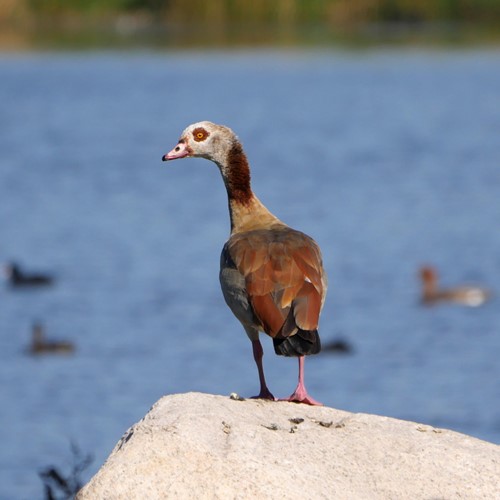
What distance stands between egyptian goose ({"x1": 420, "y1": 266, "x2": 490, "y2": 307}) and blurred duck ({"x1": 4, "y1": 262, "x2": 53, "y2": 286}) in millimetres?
6378

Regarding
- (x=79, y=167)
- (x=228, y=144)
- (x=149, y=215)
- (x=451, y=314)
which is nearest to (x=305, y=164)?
(x=79, y=167)

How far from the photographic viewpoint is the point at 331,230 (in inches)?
1069

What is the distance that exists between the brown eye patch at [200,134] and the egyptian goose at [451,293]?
48.2ft

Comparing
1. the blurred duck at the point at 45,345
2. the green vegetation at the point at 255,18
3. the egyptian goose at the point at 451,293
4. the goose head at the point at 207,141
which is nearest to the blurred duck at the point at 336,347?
the blurred duck at the point at 45,345

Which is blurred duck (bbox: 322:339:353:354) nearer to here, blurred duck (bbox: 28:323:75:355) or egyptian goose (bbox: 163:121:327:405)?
blurred duck (bbox: 28:323:75:355)

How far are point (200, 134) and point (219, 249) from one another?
1731 centimetres

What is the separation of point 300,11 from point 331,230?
2553 inches

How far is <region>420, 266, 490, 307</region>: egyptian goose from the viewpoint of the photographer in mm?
22359

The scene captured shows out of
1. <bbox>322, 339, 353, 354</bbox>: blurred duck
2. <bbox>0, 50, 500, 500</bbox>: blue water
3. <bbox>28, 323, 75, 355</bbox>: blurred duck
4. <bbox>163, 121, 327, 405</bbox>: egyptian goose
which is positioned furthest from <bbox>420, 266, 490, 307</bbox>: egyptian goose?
<bbox>163, 121, 327, 405</bbox>: egyptian goose

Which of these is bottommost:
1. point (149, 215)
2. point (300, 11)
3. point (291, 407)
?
point (300, 11)

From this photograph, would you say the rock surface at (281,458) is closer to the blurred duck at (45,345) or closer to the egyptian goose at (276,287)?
the egyptian goose at (276,287)

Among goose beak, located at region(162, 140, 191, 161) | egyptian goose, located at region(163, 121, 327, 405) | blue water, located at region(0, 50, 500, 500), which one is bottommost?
blue water, located at region(0, 50, 500, 500)

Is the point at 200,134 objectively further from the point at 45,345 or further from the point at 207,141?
the point at 45,345

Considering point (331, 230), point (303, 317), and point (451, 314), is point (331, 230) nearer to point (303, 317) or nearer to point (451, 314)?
point (451, 314)
